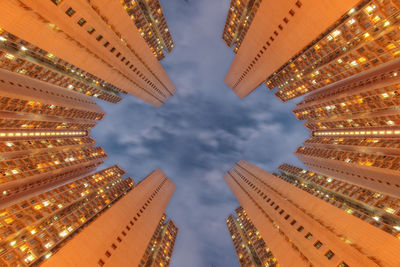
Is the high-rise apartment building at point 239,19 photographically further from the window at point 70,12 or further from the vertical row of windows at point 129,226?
the vertical row of windows at point 129,226

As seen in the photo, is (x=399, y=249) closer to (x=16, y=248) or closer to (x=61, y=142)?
(x=16, y=248)

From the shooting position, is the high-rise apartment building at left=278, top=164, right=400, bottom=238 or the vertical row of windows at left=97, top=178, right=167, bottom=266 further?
the high-rise apartment building at left=278, top=164, right=400, bottom=238

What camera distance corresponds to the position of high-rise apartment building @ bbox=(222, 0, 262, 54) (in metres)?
89.7

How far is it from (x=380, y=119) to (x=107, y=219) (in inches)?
3263

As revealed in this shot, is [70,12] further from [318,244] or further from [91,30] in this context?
[318,244]

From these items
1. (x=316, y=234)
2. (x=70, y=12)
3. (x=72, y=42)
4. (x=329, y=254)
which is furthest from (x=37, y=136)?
(x=329, y=254)

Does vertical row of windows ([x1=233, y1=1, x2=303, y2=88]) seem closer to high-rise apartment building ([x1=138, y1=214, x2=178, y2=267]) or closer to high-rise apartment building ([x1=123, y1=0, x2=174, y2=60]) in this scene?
high-rise apartment building ([x1=123, y1=0, x2=174, y2=60])

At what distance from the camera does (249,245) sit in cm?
8169

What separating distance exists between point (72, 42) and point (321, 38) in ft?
Result: 226

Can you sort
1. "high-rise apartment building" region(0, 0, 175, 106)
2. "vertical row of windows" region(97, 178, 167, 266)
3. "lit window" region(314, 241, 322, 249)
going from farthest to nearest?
"vertical row of windows" region(97, 178, 167, 266)
"lit window" region(314, 241, 322, 249)
"high-rise apartment building" region(0, 0, 175, 106)

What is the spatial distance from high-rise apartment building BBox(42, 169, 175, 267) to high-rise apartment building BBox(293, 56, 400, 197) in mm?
69426

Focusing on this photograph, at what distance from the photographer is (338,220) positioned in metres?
41.6

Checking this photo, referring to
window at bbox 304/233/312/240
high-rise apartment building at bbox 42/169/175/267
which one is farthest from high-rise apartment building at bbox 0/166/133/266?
window at bbox 304/233/312/240

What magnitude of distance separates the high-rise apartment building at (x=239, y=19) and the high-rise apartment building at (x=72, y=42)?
48.9 metres
